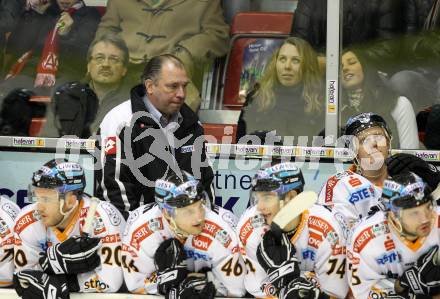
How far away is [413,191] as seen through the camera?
4523 millimetres

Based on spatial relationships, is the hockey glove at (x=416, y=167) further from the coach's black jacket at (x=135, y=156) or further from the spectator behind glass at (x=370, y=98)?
the coach's black jacket at (x=135, y=156)

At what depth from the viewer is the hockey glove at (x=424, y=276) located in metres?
4.43

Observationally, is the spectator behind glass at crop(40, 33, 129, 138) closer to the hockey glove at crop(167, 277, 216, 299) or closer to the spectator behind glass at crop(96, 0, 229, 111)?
the spectator behind glass at crop(96, 0, 229, 111)

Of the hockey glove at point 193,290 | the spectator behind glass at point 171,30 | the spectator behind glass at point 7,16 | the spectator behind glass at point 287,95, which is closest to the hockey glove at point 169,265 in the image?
the hockey glove at point 193,290

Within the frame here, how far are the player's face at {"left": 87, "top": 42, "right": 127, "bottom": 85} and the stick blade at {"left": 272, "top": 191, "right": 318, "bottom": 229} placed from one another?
2553 millimetres

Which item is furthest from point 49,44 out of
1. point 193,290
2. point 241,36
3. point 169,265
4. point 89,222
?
point 193,290

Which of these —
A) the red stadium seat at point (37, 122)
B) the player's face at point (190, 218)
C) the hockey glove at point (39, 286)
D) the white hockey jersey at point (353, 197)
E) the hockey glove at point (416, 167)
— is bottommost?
the hockey glove at point (39, 286)

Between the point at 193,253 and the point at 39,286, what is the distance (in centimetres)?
75

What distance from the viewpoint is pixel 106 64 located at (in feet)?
22.7

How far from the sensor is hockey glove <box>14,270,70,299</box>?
15.9 feet

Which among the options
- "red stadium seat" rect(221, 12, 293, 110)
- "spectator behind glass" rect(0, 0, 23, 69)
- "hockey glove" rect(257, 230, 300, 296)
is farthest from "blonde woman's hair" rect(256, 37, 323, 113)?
"hockey glove" rect(257, 230, 300, 296)

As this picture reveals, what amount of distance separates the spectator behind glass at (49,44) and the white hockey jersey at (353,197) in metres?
2.27

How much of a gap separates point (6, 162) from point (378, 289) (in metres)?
3.18

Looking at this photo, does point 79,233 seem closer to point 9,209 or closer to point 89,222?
point 89,222
